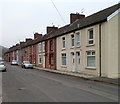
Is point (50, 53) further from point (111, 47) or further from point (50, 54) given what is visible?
point (111, 47)

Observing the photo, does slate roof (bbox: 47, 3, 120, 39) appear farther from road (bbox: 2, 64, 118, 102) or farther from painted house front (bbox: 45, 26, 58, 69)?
road (bbox: 2, 64, 118, 102)

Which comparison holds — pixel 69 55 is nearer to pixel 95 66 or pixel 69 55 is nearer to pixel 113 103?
pixel 95 66

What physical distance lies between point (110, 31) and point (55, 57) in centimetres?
1383

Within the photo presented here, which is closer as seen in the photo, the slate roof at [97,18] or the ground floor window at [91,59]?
the slate roof at [97,18]

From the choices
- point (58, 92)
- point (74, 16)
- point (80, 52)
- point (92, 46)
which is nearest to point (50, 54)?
point (74, 16)

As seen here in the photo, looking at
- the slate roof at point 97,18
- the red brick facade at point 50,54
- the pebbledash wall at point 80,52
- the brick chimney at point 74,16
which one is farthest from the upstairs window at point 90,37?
the red brick facade at point 50,54

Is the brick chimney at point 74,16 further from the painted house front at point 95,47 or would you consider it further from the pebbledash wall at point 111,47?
the pebbledash wall at point 111,47

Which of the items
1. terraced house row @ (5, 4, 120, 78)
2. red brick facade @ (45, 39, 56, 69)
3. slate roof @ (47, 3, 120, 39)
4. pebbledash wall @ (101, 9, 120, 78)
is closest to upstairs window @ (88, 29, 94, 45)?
terraced house row @ (5, 4, 120, 78)

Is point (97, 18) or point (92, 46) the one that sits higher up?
point (97, 18)

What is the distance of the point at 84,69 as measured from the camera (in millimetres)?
20188

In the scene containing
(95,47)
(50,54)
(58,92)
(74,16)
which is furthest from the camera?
(50,54)

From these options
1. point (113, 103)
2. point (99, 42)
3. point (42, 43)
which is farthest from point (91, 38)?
point (42, 43)

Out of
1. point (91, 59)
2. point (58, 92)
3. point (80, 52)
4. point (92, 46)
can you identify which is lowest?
point (58, 92)

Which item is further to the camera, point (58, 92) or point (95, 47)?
point (95, 47)
